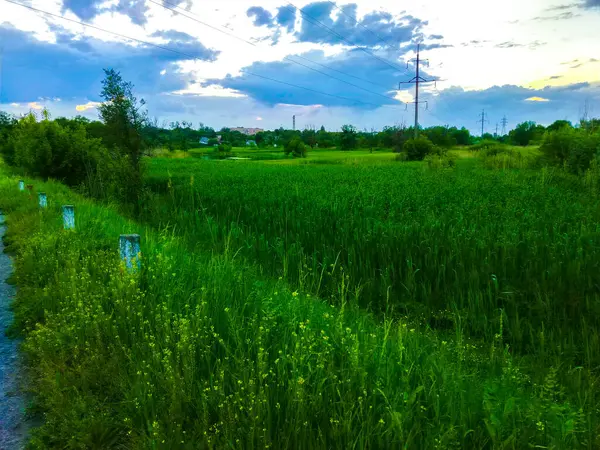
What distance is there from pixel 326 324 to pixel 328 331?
0.45 ft

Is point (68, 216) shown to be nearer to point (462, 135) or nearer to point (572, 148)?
point (572, 148)

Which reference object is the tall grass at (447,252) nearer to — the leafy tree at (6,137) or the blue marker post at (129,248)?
the blue marker post at (129,248)

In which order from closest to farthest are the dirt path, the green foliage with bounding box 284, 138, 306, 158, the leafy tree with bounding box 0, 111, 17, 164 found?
the dirt path
the leafy tree with bounding box 0, 111, 17, 164
the green foliage with bounding box 284, 138, 306, 158

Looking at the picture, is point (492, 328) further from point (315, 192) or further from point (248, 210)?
point (315, 192)

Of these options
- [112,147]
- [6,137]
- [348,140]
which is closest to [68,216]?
[112,147]

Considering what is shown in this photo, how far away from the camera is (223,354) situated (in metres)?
3.45

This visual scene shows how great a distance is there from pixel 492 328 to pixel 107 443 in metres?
4.45

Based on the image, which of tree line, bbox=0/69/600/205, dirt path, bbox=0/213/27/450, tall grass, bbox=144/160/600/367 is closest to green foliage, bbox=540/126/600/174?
tree line, bbox=0/69/600/205

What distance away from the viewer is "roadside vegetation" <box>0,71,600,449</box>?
2.70m

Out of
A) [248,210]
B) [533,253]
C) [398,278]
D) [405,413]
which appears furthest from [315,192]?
[405,413]

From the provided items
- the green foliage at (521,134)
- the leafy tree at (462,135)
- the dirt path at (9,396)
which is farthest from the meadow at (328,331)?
the leafy tree at (462,135)

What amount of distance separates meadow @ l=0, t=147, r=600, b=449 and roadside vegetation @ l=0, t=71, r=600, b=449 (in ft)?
0.08

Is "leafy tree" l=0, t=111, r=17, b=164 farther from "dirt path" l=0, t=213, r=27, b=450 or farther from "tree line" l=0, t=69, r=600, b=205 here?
"dirt path" l=0, t=213, r=27, b=450

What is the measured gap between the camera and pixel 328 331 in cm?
377
